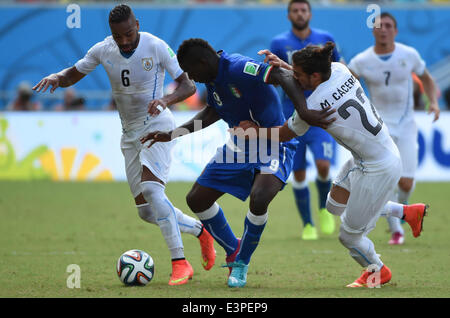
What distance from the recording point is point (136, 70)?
771 centimetres

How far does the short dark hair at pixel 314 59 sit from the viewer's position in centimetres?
643

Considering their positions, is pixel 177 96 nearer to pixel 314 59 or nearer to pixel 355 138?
pixel 314 59

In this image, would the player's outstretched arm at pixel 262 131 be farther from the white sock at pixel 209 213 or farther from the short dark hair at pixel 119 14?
the short dark hair at pixel 119 14

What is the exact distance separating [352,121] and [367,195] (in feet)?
2.23

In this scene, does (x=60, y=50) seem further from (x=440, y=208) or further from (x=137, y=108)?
(x=137, y=108)

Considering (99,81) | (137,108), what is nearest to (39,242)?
(137,108)

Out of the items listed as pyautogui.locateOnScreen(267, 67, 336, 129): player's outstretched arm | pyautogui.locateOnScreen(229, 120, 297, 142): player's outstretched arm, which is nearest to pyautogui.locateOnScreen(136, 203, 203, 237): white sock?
pyautogui.locateOnScreen(229, 120, 297, 142): player's outstretched arm

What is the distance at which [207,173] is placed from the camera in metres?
7.32

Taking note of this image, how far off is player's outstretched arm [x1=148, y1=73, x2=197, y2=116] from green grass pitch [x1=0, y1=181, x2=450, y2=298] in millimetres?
1623

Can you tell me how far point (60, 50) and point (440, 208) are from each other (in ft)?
43.2

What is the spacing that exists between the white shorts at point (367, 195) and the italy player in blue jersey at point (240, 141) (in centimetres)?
66

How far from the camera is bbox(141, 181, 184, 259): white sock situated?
7.31m

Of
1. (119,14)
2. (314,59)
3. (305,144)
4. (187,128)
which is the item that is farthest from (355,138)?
(305,144)

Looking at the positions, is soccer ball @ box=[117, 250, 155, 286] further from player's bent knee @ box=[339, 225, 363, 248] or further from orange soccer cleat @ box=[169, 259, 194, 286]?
player's bent knee @ box=[339, 225, 363, 248]
